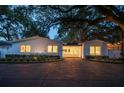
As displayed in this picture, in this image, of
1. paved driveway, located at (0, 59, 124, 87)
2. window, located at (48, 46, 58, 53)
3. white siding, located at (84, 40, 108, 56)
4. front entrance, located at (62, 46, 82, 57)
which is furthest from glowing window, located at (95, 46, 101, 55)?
window, located at (48, 46, 58, 53)

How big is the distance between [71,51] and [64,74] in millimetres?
1217

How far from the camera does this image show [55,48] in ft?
42.6

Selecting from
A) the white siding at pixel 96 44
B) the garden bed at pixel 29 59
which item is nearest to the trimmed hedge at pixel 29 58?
the garden bed at pixel 29 59

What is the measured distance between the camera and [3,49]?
506 inches

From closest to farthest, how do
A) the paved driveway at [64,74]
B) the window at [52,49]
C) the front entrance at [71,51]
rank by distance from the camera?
the paved driveway at [64,74] → the front entrance at [71,51] → the window at [52,49]

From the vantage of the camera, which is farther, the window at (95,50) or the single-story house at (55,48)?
the window at (95,50)

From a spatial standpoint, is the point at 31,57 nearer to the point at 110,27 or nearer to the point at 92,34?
the point at 92,34

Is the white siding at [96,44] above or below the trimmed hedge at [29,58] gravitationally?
above

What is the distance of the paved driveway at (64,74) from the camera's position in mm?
10555

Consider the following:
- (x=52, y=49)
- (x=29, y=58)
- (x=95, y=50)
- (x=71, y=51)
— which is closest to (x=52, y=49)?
(x=52, y=49)

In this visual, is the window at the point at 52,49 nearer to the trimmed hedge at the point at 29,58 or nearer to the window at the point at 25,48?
the trimmed hedge at the point at 29,58

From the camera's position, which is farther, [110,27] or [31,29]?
[110,27]

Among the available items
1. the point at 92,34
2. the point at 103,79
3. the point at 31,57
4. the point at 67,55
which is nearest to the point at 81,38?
the point at 92,34
